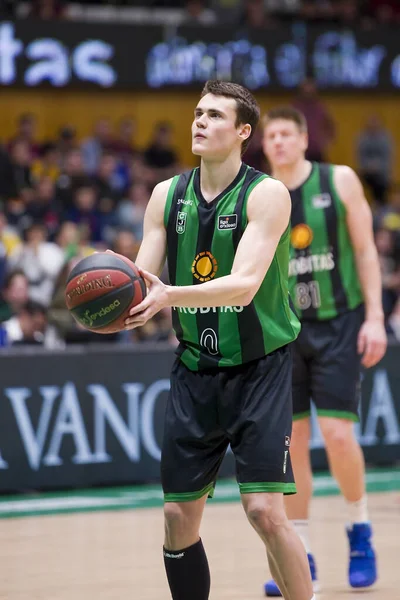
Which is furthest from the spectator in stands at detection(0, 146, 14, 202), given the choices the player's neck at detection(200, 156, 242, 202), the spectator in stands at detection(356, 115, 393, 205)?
the player's neck at detection(200, 156, 242, 202)

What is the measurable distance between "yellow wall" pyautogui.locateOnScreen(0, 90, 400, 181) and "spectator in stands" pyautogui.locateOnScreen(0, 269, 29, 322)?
23.3 ft

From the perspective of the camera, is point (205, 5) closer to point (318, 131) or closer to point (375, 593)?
point (318, 131)

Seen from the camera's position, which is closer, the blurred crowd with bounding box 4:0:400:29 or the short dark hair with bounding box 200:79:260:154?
the short dark hair with bounding box 200:79:260:154

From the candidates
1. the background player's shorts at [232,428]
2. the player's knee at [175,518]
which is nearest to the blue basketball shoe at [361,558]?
the background player's shorts at [232,428]

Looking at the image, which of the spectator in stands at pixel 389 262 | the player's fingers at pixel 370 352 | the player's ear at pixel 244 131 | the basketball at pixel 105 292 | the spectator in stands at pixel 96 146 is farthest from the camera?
the spectator in stands at pixel 96 146

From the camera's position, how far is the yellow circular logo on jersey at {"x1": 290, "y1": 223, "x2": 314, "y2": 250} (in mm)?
6109

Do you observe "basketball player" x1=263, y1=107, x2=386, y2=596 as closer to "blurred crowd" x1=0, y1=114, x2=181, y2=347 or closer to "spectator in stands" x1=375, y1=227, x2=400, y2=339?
"blurred crowd" x1=0, y1=114, x2=181, y2=347

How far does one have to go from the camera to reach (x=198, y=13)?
17.0m

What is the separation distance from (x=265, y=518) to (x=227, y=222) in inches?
43.0

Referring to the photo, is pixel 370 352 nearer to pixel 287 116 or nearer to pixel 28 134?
pixel 287 116

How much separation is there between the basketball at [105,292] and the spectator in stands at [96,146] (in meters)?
11.4

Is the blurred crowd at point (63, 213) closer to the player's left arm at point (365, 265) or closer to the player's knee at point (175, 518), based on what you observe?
the player's left arm at point (365, 265)

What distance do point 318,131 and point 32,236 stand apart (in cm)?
538

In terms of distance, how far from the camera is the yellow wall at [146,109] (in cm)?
1738
